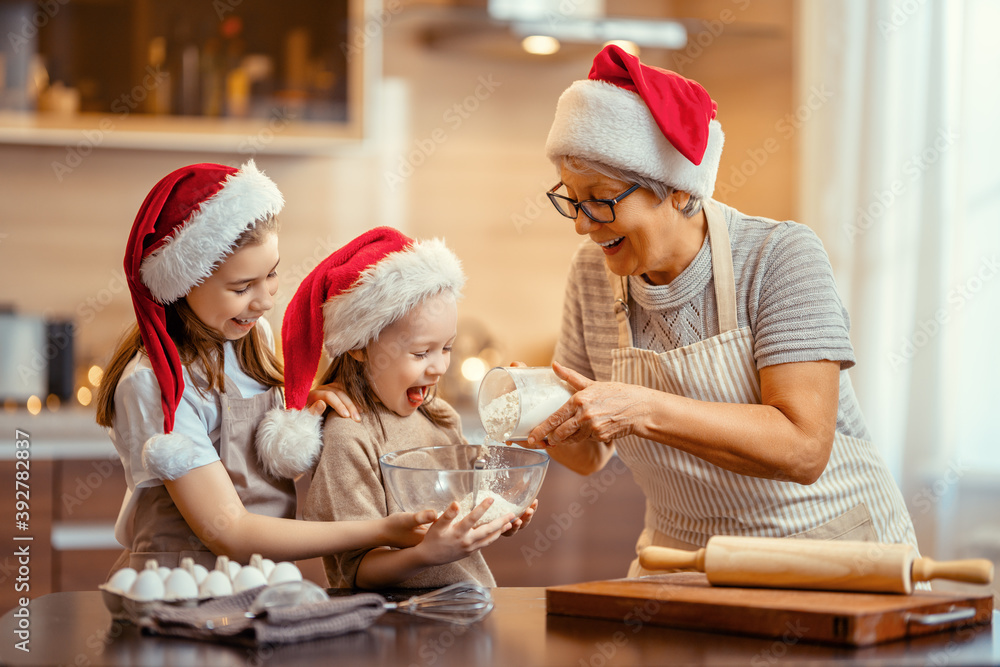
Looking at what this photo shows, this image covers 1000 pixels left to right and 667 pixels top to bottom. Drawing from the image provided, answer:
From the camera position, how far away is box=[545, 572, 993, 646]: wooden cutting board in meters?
0.93

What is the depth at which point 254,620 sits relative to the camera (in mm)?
962

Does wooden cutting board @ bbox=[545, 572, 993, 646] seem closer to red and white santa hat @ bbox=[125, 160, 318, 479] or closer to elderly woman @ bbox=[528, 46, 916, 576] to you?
elderly woman @ bbox=[528, 46, 916, 576]

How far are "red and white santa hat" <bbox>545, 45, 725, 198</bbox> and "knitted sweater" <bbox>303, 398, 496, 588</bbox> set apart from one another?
1.55ft

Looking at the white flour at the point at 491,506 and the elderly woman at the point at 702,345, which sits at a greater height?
the elderly woman at the point at 702,345

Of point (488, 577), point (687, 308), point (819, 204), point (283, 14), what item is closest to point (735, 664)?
point (488, 577)

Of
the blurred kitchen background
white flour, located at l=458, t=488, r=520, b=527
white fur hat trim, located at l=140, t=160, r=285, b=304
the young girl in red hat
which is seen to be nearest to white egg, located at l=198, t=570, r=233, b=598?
the young girl in red hat

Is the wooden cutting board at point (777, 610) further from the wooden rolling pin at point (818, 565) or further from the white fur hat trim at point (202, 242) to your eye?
the white fur hat trim at point (202, 242)

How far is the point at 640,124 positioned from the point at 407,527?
2.07ft

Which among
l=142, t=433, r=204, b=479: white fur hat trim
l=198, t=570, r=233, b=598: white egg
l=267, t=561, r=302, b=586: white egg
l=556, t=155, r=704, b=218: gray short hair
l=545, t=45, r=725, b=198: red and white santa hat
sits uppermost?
l=545, t=45, r=725, b=198: red and white santa hat

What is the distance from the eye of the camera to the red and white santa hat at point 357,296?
1.30m

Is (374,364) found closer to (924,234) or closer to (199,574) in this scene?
(199,574)

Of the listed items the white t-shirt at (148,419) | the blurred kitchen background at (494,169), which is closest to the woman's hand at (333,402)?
the white t-shirt at (148,419)

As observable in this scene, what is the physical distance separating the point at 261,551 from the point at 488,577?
328 mm

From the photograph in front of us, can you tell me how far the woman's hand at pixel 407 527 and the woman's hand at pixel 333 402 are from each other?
0.19m
